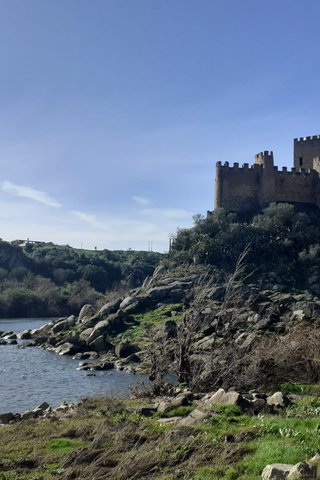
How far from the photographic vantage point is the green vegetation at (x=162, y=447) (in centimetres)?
902

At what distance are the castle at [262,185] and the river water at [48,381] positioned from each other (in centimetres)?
2832

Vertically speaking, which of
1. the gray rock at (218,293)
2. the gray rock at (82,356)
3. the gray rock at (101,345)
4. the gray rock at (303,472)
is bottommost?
the gray rock at (82,356)

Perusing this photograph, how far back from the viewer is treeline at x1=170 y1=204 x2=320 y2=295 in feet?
162

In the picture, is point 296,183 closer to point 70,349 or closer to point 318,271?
point 318,271

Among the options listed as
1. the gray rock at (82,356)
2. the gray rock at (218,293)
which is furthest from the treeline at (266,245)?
the gray rock at (82,356)

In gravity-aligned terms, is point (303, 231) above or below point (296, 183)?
below

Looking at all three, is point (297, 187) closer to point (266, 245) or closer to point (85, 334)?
point (266, 245)

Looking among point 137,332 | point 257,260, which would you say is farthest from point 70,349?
point 257,260

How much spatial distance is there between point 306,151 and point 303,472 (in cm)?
5766

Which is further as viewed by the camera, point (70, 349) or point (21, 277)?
point (21, 277)

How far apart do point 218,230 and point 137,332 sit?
19.1m

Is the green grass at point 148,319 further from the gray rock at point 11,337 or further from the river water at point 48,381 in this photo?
the gray rock at point 11,337

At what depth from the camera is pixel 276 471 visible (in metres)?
7.93

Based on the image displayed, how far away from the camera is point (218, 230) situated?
53.7 meters
